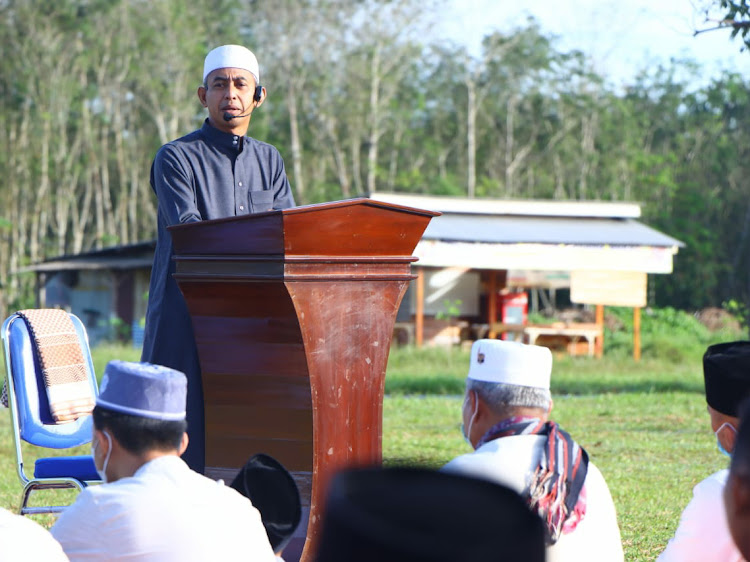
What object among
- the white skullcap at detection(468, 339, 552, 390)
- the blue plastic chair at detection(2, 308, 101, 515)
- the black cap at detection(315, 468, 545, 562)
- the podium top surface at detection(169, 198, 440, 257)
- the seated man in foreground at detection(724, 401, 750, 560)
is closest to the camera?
the black cap at detection(315, 468, 545, 562)

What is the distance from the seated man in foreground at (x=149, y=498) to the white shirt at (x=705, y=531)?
98cm

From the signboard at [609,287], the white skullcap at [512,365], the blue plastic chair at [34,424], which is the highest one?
the white skullcap at [512,365]

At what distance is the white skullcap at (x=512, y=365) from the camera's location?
2.71 meters

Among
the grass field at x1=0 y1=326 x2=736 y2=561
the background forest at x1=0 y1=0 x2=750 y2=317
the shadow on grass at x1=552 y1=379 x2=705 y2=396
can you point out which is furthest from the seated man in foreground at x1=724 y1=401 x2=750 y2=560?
the background forest at x1=0 y1=0 x2=750 y2=317

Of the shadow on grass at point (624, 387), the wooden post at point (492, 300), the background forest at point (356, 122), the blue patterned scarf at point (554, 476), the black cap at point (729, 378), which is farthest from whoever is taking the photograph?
the background forest at point (356, 122)

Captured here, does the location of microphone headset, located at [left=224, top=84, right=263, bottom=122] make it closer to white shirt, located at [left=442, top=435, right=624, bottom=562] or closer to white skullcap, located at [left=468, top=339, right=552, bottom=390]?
white skullcap, located at [left=468, top=339, right=552, bottom=390]

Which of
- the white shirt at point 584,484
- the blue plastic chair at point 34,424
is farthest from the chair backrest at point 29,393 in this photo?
the white shirt at point 584,484

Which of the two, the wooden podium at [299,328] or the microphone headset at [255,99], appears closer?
the wooden podium at [299,328]

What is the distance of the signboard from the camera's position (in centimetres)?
2055

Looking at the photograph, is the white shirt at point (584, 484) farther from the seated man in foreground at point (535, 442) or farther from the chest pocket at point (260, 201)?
the chest pocket at point (260, 201)

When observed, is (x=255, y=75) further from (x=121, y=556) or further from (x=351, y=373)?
(x=121, y=556)

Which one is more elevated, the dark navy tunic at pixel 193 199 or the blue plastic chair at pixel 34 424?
the dark navy tunic at pixel 193 199

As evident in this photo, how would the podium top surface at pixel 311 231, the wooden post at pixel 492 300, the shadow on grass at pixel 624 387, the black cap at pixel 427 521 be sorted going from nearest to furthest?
1. the black cap at pixel 427 521
2. the podium top surface at pixel 311 231
3. the shadow on grass at pixel 624 387
4. the wooden post at pixel 492 300

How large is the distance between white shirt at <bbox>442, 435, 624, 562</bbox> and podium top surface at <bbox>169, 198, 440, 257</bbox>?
3.08ft
